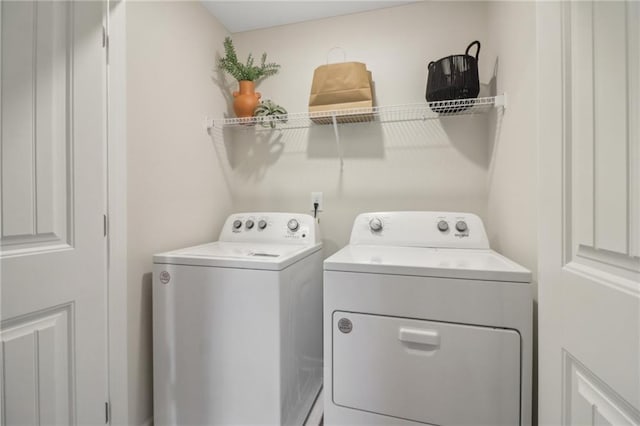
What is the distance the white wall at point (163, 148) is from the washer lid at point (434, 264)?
95 cm

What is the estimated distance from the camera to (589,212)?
0.51 metres

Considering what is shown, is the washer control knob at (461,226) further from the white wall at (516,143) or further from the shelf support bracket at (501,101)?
the shelf support bracket at (501,101)

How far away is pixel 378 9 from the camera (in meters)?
1.84

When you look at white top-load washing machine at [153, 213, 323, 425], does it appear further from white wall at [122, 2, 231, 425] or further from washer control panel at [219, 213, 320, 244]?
washer control panel at [219, 213, 320, 244]

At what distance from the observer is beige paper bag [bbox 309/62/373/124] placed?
1656 millimetres

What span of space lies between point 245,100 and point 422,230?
1.46 metres

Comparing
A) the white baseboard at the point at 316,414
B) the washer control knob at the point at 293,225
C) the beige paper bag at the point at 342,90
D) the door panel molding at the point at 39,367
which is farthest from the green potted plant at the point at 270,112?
the white baseboard at the point at 316,414

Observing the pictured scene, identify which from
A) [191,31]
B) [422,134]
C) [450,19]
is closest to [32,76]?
[191,31]

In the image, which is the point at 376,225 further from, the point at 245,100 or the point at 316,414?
the point at 245,100

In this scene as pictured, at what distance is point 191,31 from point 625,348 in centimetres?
224

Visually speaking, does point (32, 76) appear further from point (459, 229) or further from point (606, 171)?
point (459, 229)

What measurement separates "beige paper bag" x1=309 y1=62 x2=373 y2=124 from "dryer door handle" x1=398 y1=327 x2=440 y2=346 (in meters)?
1.24

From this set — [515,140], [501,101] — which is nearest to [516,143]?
[515,140]

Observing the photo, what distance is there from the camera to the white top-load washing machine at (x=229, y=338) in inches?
45.5
